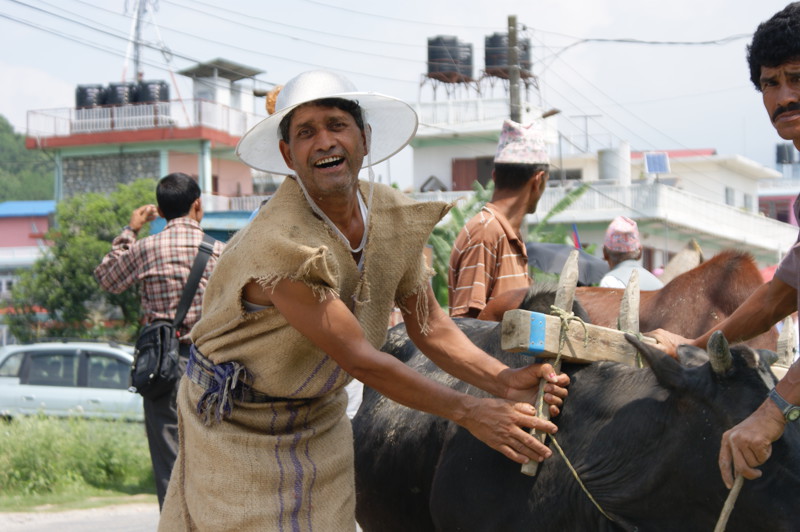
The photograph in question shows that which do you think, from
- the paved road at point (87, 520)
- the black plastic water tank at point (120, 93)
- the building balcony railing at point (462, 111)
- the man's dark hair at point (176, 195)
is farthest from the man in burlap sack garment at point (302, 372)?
the black plastic water tank at point (120, 93)

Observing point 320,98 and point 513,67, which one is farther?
point 513,67

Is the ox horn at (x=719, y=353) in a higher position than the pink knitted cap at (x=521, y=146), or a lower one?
lower

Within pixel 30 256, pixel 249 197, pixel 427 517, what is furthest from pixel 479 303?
pixel 30 256

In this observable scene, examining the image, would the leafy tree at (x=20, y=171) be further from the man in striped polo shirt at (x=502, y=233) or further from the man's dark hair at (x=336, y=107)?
the man's dark hair at (x=336, y=107)

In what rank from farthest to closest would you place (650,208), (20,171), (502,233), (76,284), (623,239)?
(20,171) → (650,208) → (76,284) → (623,239) → (502,233)

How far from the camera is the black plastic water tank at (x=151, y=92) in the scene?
125 feet

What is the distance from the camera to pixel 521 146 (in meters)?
5.15

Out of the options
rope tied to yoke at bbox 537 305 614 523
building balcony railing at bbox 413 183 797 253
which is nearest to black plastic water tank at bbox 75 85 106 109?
building balcony railing at bbox 413 183 797 253

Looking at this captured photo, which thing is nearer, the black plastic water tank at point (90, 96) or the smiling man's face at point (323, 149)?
the smiling man's face at point (323, 149)

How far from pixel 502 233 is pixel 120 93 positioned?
3630 cm

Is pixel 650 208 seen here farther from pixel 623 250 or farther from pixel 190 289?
pixel 190 289

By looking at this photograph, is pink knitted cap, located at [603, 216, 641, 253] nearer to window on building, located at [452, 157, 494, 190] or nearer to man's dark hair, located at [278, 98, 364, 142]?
man's dark hair, located at [278, 98, 364, 142]

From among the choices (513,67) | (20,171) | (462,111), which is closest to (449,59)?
(462,111)

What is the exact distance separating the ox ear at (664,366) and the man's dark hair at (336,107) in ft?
3.81
